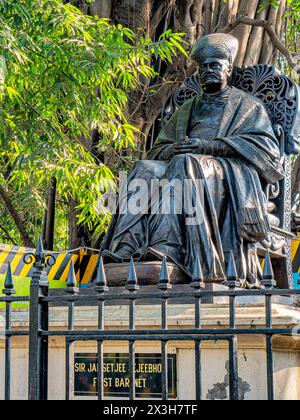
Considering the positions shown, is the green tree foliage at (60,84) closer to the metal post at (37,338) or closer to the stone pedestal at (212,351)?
the stone pedestal at (212,351)

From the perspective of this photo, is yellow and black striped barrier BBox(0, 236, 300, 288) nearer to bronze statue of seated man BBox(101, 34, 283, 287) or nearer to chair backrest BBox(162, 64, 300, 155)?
chair backrest BBox(162, 64, 300, 155)

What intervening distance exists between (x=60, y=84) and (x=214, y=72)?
215 centimetres

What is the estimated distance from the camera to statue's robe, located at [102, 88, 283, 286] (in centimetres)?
649

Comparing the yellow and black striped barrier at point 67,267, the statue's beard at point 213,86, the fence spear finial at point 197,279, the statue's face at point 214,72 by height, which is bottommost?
the fence spear finial at point 197,279

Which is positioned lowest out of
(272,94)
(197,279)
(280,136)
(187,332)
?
(187,332)

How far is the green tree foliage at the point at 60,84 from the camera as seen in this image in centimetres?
854

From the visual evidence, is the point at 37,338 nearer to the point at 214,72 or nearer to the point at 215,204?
the point at 215,204

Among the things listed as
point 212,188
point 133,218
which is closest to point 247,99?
point 212,188

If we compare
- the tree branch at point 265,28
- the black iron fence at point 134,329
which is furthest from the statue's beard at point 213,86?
the tree branch at point 265,28

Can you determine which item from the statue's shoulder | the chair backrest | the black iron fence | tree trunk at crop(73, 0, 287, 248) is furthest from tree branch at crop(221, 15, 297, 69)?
the black iron fence

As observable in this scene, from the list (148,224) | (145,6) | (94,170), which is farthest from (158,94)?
(148,224)

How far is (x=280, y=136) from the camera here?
755 centimetres

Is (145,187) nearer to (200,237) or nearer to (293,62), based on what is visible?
(200,237)

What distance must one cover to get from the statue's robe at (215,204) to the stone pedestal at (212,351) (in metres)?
0.73
